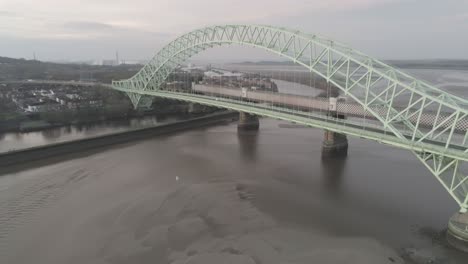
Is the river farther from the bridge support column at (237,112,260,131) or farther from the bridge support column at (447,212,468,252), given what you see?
the bridge support column at (237,112,260,131)

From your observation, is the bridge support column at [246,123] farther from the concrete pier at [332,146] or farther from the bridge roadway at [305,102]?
the concrete pier at [332,146]

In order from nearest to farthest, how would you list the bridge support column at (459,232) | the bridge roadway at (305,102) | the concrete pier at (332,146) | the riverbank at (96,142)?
the bridge support column at (459,232), the bridge roadway at (305,102), the riverbank at (96,142), the concrete pier at (332,146)

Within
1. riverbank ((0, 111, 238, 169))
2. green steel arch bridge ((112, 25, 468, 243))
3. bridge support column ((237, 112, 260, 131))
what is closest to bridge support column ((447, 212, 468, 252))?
green steel arch bridge ((112, 25, 468, 243))

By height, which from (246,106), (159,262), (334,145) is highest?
(246,106)

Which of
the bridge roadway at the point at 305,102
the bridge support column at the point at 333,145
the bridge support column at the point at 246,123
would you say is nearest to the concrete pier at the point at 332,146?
the bridge support column at the point at 333,145

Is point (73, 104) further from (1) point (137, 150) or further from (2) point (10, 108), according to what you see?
(1) point (137, 150)

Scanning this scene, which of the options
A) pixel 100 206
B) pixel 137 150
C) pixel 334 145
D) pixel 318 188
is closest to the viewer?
pixel 100 206

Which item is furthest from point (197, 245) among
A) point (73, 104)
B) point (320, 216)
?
point (73, 104)
